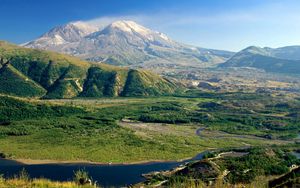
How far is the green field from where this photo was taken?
10562 centimetres

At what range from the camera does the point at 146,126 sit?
147m

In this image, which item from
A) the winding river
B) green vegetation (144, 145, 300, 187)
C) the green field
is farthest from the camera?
the green field

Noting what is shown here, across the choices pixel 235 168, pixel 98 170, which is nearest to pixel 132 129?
pixel 98 170

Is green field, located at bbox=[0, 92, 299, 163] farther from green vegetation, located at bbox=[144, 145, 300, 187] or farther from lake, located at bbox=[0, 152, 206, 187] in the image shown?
green vegetation, located at bbox=[144, 145, 300, 187]

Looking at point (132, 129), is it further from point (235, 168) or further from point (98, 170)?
point (235, 168)

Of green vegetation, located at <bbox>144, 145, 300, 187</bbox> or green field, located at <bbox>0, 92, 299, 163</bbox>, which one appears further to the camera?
green field, located at <bbox>0, 92, 299, 163</bbox>

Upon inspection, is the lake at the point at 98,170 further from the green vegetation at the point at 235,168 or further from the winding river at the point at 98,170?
the green vegetation at the point at 235,168

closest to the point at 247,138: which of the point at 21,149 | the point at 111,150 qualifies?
the point at 111,150

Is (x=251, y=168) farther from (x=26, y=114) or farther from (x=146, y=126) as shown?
(x=26, y=114)

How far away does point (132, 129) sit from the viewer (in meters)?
137

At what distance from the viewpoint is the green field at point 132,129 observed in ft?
347

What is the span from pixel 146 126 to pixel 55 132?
3475cm

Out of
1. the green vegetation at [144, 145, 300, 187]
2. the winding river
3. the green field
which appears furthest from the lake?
the green vegetation at [144, 145, 300, 187]

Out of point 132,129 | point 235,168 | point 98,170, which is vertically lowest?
point 98,170
